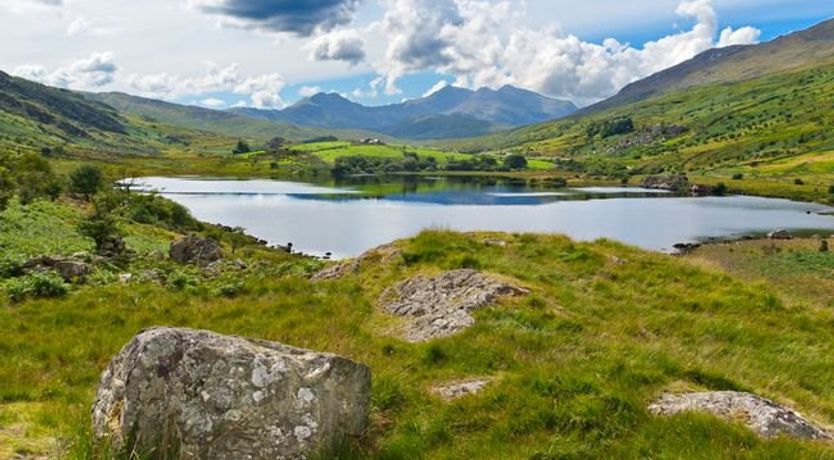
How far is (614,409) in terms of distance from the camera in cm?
875

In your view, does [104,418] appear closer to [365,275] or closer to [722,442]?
[722,442]

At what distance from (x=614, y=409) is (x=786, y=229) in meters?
122

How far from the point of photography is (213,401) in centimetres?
770

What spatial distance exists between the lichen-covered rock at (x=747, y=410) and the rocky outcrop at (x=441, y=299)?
235 inches

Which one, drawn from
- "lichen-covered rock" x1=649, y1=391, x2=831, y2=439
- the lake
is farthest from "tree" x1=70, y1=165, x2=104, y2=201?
"lichen-covered rock" x1=649, y1=391, x2=831, y2=439

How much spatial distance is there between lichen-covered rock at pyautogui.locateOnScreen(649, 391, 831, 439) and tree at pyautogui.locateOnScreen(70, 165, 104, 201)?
10073cm

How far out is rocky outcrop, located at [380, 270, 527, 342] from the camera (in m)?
15.0

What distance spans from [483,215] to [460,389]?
401 feet

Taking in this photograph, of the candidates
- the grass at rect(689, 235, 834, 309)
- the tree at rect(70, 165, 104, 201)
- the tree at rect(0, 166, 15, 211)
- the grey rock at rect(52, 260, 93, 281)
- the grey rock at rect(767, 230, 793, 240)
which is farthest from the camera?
the grey rock at rect(767, 230, 793, 240)

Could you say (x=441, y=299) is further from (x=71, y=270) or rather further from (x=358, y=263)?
(x=71, y=270)

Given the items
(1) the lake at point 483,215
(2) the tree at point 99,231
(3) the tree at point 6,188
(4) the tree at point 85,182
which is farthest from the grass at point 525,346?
(4) the tree at point 85,182

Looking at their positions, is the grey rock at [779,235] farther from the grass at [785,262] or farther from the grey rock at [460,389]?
the grey rock at [460,389]

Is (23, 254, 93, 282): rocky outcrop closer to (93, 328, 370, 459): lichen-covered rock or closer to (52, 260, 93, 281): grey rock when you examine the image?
(52, 260, 93, 281): grey rock

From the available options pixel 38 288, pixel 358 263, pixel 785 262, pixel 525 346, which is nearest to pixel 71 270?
pixel 38 288
